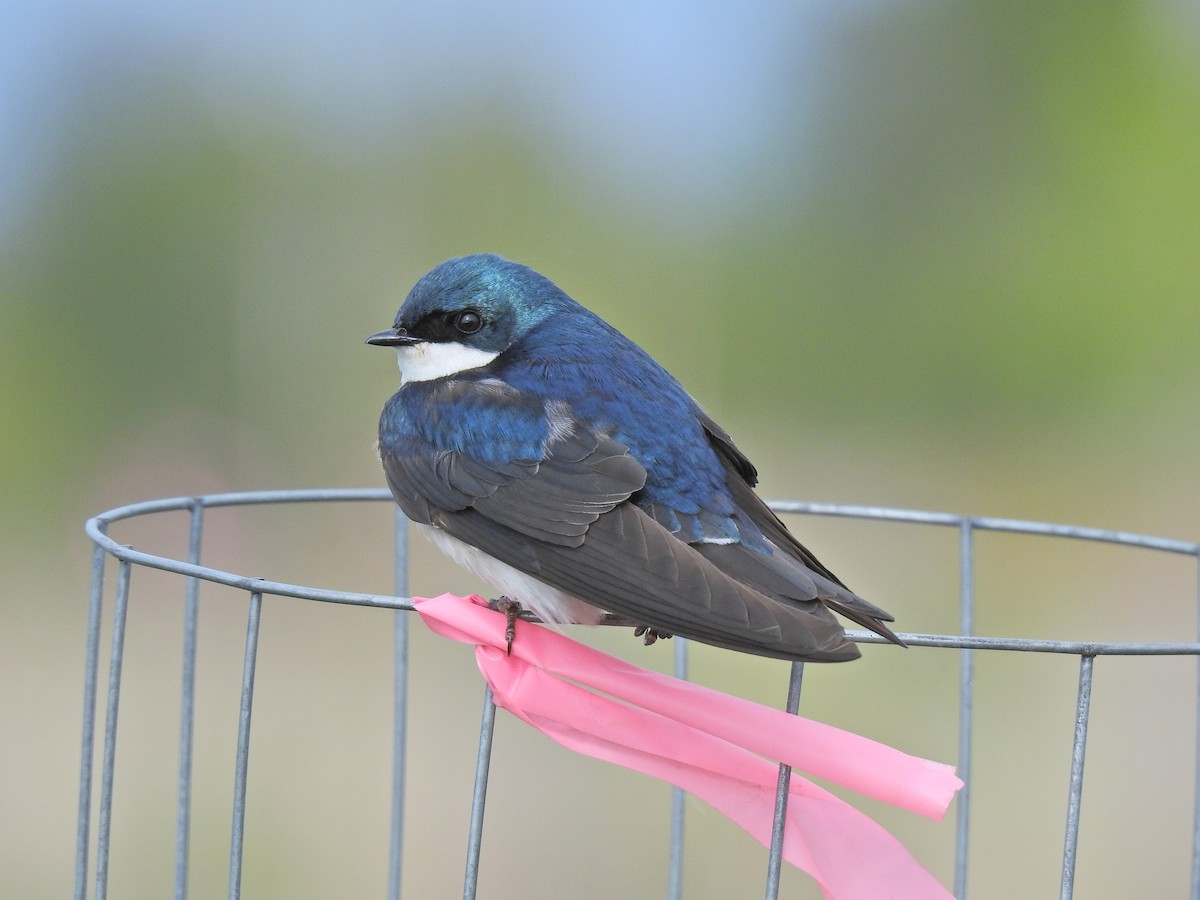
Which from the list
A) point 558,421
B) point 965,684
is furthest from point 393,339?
point 965,684

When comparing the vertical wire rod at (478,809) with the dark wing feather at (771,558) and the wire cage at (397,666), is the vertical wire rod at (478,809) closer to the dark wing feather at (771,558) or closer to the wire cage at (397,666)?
the wire cage at (397,666)

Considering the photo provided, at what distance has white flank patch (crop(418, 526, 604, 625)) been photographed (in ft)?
2.82

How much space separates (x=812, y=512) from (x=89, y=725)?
22.7 inches

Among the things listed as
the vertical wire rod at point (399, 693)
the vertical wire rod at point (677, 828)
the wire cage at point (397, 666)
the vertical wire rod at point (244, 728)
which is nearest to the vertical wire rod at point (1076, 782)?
the wire cage at point (397, 666)

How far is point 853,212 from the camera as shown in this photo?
2.70 metres

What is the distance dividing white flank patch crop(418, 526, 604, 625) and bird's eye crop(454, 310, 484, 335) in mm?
212

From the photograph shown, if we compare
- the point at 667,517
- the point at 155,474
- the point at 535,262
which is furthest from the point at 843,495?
the point at 667,517

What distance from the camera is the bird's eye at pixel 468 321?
41.7 inches

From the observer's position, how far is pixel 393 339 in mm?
1048

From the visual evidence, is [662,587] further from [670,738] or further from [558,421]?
[558,421]

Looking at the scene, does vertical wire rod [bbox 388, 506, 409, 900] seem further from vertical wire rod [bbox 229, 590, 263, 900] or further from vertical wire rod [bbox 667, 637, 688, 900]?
vertical wire rod [bbox 229, 590, 263, 900]

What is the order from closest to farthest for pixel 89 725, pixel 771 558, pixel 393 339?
pixel 771 558
pixel 89 725
pixel 393 339

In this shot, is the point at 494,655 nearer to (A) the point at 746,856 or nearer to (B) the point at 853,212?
(A) the point at 746,856

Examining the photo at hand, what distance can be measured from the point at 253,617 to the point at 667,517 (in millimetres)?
266
